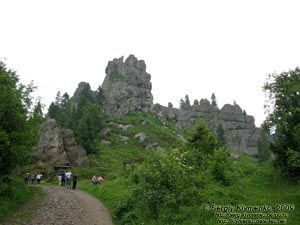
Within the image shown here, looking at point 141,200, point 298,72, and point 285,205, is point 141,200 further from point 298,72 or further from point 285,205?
point 298,72

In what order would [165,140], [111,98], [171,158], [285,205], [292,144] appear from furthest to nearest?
[111,98]
[165,140]
[292,144]
[285,205]
[171,158]

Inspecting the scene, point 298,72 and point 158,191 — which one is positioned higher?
point 298,72

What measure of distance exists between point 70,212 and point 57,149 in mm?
46156

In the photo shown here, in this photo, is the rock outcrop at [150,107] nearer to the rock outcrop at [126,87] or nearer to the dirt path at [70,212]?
the rock outcrop at [126,87]

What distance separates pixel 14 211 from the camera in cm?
1850

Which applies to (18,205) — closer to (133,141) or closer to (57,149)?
(57,149)

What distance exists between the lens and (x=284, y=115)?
32.1m

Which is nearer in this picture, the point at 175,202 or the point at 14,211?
the point at 175,202

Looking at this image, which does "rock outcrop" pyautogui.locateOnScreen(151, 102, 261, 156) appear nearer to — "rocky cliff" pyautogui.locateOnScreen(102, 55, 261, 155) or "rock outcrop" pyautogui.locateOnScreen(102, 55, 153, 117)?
"rocky cliff" pyautogui.locateOnScreen(102, 55, 261, 155)

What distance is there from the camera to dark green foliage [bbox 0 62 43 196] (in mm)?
18188

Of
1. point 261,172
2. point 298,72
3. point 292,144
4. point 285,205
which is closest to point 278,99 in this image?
point 298,72

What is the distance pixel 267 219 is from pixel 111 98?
371 feet

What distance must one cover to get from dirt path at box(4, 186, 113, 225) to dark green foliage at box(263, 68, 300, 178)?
1913cm

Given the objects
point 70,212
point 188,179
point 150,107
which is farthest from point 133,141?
point 188,179
